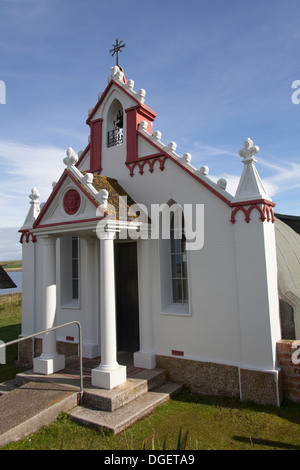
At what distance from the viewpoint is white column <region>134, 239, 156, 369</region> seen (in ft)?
26.6

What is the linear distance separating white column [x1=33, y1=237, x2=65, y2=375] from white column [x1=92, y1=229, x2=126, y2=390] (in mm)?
1399

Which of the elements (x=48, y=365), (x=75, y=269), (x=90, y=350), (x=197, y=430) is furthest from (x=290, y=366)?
(x=75, y=269)

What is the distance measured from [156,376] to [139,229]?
3378 millimetres

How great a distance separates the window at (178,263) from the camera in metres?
8.30

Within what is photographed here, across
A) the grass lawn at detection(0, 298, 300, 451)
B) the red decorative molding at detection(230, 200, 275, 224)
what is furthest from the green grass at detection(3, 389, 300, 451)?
the red decorative molding at detection(230, 200, 275, 224)

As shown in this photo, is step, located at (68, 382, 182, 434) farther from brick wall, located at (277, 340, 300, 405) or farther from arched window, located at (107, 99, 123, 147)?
arched window, located at (107, 99, 123, 147)

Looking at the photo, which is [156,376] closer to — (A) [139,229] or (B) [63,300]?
(A) [139,229]

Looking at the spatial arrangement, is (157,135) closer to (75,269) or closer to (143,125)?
(143,125)

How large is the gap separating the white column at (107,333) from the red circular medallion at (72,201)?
0.99 m

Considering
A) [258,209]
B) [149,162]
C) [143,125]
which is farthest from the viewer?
[143,125]

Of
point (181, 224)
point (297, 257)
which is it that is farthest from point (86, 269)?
point (297, 257)

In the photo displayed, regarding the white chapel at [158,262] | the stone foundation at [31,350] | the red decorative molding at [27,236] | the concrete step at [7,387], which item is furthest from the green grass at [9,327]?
the red decorative molding at [27,236]

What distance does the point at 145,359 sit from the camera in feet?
26.2

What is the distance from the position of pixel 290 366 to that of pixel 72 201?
5.79 m
